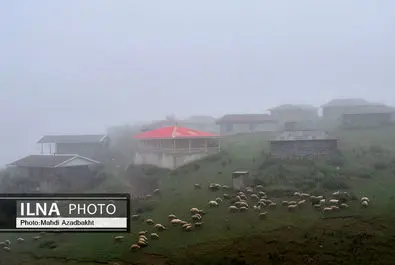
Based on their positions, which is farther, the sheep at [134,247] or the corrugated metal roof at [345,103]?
the corrugated metal roof at [345,103]

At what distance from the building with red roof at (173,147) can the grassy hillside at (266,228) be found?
743 cm

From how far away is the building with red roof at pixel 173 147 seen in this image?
43406 millimetres

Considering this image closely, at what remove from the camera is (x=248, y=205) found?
25141mm

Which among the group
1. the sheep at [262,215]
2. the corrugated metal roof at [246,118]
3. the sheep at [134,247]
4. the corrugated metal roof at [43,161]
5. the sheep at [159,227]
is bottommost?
the sheep at [134,247]

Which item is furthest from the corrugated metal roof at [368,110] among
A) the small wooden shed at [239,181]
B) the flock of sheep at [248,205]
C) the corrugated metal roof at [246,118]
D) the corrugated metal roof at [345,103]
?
the flock of sheep at [248,205]

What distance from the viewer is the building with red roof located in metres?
43.4

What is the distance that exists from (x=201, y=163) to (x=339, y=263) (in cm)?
2544

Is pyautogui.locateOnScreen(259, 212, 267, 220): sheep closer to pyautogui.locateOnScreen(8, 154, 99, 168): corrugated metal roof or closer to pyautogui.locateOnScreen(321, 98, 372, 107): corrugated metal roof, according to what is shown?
pyautogui.locateOnScreen(8, 154, 99, 168): corrugated metal roof

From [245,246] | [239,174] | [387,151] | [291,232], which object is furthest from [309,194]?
[387,151]

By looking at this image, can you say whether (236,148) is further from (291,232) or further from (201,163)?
(291,232)

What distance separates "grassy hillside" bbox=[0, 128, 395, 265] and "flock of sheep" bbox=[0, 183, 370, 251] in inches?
13.7

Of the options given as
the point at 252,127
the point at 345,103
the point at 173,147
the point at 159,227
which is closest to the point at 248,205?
the point at 159,227

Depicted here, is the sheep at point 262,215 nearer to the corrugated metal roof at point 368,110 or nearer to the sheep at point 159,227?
the sheep at point 159,227

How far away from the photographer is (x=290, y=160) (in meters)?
37.6
